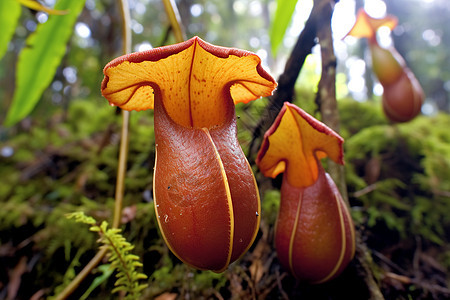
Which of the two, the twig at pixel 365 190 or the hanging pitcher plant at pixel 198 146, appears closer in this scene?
the hanging pitcher plant at pixel 198 146

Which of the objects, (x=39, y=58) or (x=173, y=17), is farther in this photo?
(x=39, y=58)

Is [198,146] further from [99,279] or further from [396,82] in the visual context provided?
[396,82]

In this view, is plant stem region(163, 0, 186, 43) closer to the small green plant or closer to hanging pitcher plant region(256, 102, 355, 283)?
hanging pitcher plant region(256, 102, 355, 283)

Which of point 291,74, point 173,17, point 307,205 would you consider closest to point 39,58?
point 173,17

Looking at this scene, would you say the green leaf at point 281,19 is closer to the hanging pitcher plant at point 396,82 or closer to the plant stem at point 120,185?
the plant stem at point 120,185

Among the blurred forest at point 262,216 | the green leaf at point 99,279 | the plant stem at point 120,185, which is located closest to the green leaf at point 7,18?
the blurred forest at point 262,216

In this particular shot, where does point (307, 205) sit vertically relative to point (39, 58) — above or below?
below

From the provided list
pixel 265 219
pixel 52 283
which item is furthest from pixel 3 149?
pixel 265 219
